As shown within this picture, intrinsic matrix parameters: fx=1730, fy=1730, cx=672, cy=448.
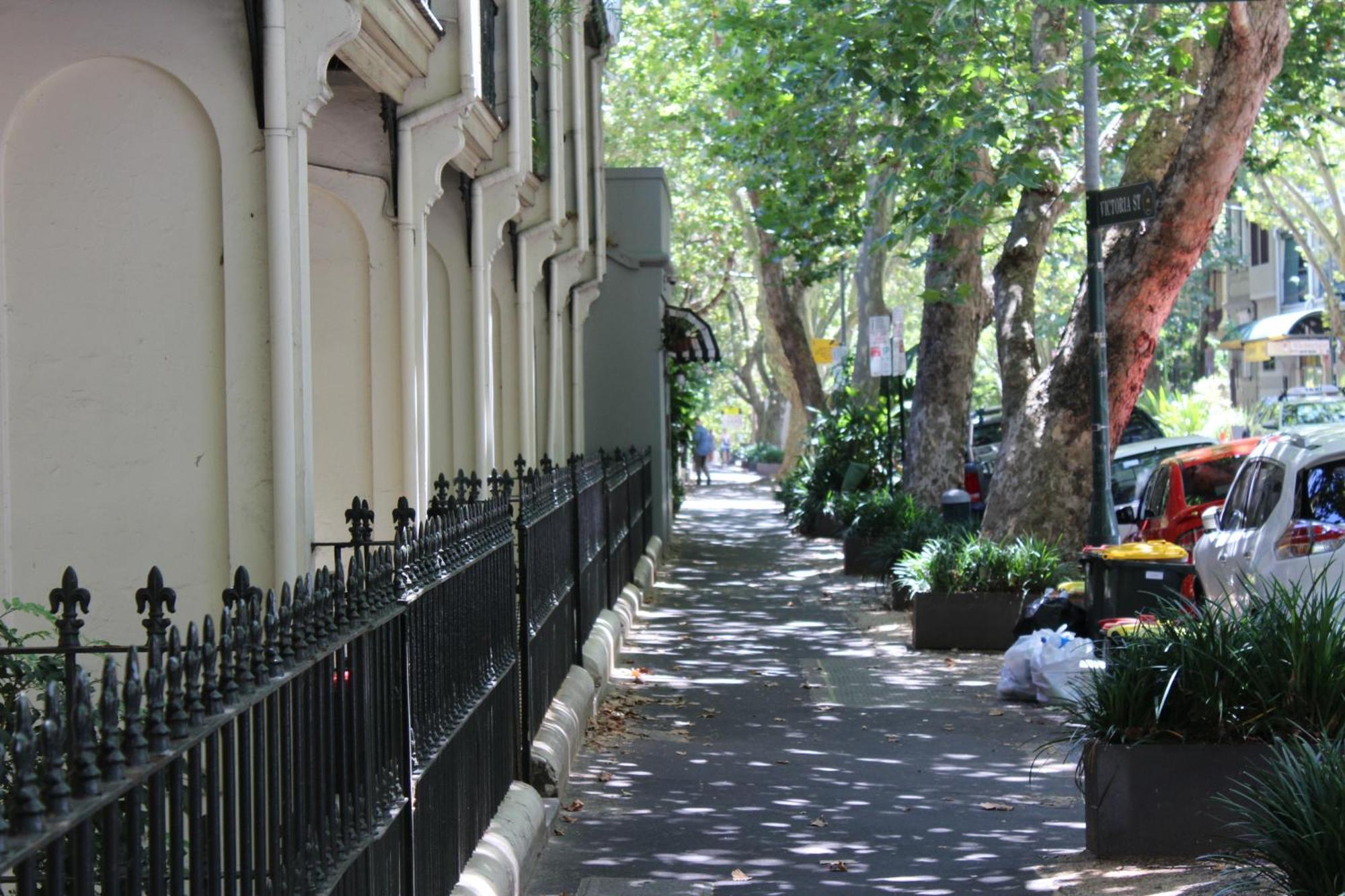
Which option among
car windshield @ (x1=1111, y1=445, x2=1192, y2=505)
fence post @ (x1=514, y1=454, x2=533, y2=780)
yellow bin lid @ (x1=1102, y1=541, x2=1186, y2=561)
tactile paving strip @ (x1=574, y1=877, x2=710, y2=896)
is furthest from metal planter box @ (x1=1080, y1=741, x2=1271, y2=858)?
car windshield @ (x1=1111, y1=445, x2=1192, y2=505)

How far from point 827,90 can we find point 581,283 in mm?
5716

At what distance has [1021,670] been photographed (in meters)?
12.0

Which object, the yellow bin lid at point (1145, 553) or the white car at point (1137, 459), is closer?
the yellow bin lid at point (1145, 553)

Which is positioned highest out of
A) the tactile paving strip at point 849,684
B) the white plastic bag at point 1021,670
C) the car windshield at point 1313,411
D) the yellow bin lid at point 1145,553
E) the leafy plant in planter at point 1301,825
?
the car windshield at point 1313,411

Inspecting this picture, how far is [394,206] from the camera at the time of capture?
11.4 metres

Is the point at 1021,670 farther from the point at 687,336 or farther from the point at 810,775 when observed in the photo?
the point at 687,336

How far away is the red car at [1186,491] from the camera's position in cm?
1625

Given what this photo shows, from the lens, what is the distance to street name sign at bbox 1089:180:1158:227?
13141 mm

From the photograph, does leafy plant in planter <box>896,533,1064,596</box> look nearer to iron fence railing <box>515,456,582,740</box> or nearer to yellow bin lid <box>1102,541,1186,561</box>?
yellow bin lid <box>1102,541,1186,561</box>

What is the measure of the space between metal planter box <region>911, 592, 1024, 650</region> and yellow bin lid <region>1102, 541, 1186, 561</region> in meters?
2.57

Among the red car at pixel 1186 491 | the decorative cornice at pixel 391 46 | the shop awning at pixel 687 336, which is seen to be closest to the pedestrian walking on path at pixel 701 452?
the shop awning at pixel 687 336

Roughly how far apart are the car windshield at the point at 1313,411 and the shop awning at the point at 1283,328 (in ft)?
59.4

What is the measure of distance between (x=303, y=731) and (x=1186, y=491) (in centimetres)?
1416

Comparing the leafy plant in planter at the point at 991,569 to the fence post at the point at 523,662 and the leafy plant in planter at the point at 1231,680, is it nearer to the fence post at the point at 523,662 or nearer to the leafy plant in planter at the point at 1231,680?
the fence post at the point at 523,662
